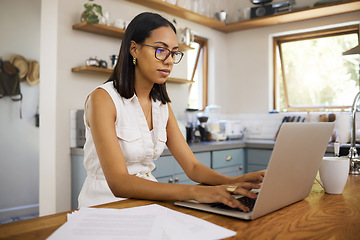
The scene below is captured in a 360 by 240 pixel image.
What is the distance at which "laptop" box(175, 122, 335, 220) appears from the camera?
803 mm

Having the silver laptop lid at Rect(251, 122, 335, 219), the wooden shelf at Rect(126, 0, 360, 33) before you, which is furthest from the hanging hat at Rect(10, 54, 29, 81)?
the silver laptop lid at Rect(251, 122, 335, 219)

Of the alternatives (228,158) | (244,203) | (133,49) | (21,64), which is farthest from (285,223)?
(21,64)

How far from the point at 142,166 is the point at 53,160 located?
144cm

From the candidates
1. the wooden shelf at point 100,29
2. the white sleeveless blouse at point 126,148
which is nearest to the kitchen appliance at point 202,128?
the wooden shelf at point 100,29

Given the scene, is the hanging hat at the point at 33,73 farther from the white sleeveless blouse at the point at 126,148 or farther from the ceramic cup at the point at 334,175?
the ceramic cup at the point at 334,175

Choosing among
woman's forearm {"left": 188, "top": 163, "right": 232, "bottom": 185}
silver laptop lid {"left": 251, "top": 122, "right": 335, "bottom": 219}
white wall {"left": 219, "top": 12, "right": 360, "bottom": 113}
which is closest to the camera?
silver laptop lid {"left": 251, "top": 122, "right": 335, "bottom": 219}

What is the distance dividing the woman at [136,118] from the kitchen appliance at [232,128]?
233cm

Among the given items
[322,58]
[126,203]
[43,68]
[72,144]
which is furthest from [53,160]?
[322,58]

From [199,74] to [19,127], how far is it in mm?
2275

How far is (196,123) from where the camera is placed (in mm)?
3795

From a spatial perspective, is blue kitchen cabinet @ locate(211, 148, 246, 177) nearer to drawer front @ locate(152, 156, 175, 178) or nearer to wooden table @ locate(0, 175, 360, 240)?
drawer front @ locate(152, 156, 175, 178)

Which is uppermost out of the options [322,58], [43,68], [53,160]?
[322,58]

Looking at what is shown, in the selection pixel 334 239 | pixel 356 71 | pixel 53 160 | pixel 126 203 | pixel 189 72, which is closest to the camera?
pixel 334 239

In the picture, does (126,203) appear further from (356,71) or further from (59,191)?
(356,71)
